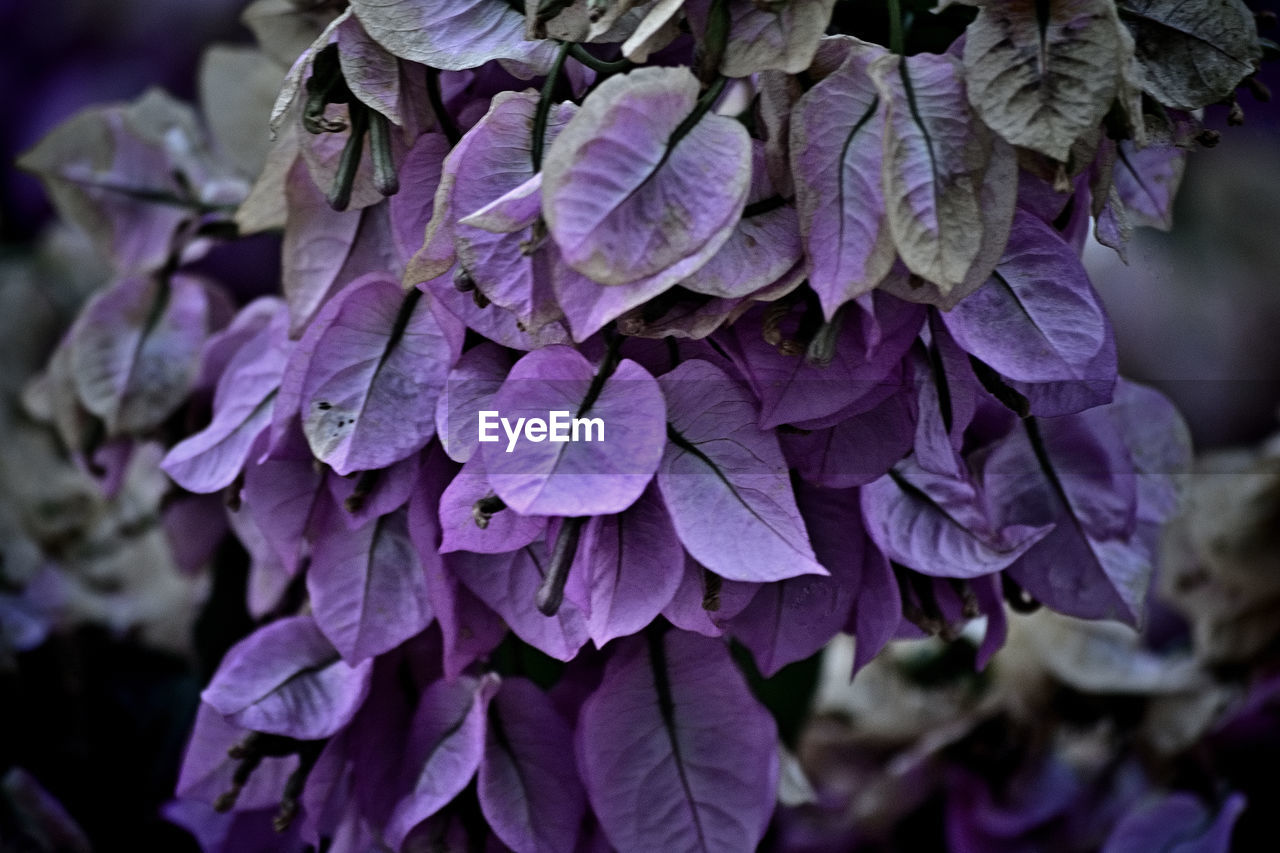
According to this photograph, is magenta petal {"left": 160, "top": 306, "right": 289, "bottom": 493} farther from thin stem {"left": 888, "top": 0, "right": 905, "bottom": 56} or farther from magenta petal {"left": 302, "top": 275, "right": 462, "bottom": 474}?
thin stem {"left": 888, "top": 0, "right": 905, "bottom": 56}

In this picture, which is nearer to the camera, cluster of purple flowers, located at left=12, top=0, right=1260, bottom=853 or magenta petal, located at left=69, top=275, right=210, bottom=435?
cluster of purple flowers, located at left=12, top=0, right=1260, bottom=853

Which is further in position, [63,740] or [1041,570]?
[63,740]

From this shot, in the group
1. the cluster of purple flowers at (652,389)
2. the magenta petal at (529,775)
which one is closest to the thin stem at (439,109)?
the cluster of purple flowers at (652,389)

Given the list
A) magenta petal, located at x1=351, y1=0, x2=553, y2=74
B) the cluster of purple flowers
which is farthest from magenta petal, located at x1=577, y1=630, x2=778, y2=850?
magenta petal, located at x1=351, y1=0, x2=553, y2=74

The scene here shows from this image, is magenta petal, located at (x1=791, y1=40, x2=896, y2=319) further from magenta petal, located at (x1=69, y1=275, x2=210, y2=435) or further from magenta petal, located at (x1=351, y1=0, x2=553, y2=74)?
magenta petal, located at (x1=69, y1=275, x2=210, y2=435)

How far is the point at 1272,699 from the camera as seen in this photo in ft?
1.08

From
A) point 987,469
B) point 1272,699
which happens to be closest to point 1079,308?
point 987,469

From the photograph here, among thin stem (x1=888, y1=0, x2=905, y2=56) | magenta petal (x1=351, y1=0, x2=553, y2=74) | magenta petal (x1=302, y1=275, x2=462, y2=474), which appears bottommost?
magenta petal (x1=302, y1=275, x2=462, y2=474)

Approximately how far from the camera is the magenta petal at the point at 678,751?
20cm

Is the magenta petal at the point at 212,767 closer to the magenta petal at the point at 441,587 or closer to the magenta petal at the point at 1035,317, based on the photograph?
the magenta petal at the point at 441,587

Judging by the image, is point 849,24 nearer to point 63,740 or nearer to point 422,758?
point 422,758

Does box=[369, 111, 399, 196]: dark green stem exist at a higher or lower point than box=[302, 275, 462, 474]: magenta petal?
higher

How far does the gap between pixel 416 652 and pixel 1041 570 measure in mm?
123

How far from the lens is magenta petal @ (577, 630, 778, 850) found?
20 centimetres
